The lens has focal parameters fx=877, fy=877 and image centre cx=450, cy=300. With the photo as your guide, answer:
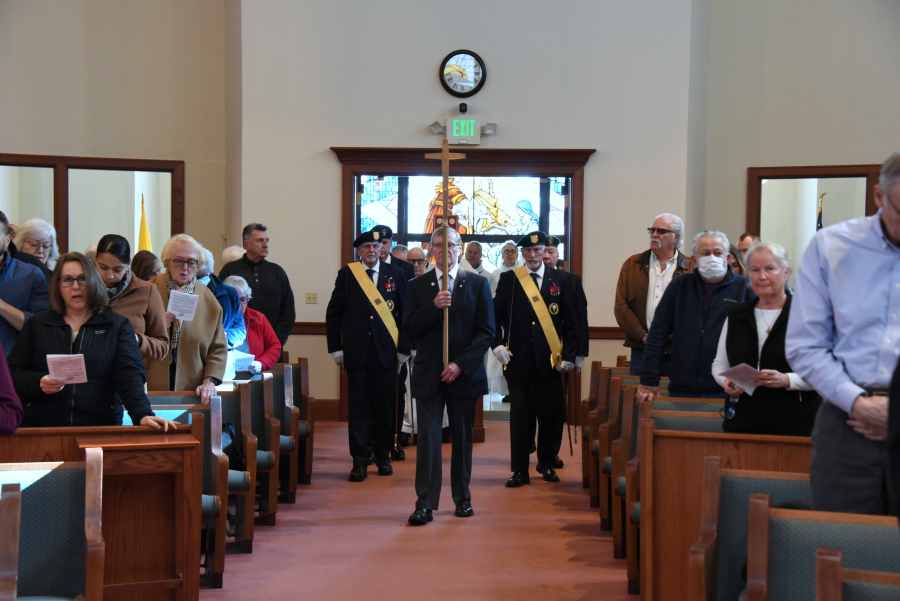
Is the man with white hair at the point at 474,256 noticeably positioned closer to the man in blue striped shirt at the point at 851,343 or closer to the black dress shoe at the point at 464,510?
the black dress shoe at the point at 464,510

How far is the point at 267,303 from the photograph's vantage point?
22.2 feet

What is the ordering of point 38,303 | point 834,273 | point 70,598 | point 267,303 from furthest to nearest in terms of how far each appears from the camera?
point 267,303 → point 38,303 → point 70,598 → point 834,273

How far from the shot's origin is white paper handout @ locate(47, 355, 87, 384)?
120 inches

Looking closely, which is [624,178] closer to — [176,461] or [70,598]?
[176,461]

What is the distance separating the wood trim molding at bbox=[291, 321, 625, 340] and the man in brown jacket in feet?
7.56

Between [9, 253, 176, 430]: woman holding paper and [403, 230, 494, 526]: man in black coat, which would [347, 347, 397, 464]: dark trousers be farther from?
[9, 253, 176, 430]: woman holding paper

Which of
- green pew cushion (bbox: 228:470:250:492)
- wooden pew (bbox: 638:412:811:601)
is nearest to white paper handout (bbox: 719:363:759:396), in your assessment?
wooden pew (bbox: 638:412:811:601)

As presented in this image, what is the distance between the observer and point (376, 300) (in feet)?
19.7

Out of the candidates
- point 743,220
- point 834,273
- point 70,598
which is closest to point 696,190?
point 743,220

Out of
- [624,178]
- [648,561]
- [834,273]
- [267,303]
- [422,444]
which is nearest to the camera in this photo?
[834,273]

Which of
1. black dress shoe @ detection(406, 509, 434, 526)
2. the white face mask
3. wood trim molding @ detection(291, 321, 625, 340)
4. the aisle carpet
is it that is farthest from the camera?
wood trim molding @ detection(291, 321, 625, 340)

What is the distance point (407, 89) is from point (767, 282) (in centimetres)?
535

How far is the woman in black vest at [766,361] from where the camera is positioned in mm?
3092

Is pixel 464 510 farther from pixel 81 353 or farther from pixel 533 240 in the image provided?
pixel 81 353
